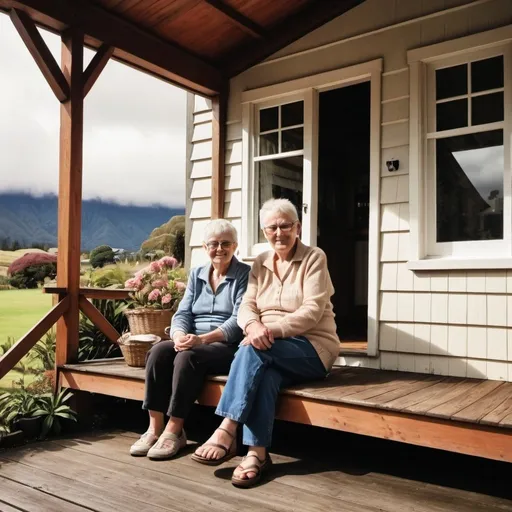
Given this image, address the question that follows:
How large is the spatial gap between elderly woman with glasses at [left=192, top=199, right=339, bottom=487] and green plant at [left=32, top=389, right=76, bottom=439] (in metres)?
1.16

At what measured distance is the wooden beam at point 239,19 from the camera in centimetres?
378

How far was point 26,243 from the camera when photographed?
22.7ft

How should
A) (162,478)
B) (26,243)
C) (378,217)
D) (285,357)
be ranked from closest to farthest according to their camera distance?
1. (162,478)
2. (285,357)
3. (378,217)
4. (26,243)


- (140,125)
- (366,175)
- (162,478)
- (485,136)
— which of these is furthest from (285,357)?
(140,125)

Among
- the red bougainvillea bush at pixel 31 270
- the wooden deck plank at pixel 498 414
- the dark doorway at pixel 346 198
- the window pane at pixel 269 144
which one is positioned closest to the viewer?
the wooden deck plank at pixel 498 414

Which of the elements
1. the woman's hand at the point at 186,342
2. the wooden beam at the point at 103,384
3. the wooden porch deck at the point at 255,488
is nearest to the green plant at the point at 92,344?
the wooden beam at the point at 103,384

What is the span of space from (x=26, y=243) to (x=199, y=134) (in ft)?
10.8

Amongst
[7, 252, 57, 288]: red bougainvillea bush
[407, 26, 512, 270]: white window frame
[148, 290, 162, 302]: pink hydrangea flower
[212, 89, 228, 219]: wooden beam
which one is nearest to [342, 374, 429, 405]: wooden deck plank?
[407, 26, 512, 270]: white window frame

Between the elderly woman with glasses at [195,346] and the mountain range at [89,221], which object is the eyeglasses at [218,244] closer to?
the elderly woman with glasses at [195,346]

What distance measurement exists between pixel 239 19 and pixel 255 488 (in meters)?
3.11

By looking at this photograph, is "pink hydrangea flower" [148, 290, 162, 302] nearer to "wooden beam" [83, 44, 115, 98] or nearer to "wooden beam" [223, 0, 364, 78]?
"wooden beam" [83, 44, 115, 98]

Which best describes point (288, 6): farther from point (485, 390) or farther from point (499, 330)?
point (485, 390)

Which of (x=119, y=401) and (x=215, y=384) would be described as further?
(x=119, y=401)

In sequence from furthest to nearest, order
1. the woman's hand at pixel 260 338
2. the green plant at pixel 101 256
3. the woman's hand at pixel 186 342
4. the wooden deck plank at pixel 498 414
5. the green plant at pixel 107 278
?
the green plant at pixel 101 256
the green plant at pixel 107 278
the woman's hand at pixel 186 342
the woman's hand at pixel 260 338
the wooden deck plank at pixel 498 414
